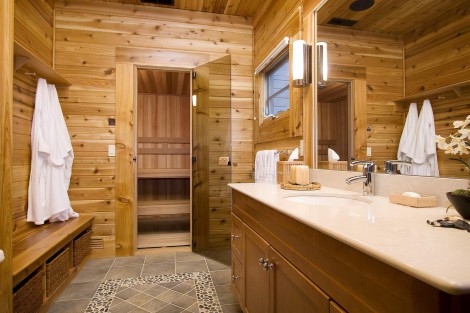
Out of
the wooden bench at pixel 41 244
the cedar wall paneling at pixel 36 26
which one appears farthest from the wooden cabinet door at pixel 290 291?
the cedar wall paneling at pixel 36 26

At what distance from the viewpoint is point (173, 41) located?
3139 mm

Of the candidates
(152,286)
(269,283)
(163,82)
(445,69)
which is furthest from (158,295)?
(163,82)

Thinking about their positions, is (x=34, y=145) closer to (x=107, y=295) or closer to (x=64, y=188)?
(x=64, y=188)

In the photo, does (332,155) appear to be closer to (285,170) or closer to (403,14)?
(285,170)


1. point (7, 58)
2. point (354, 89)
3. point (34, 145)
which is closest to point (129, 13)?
point (34, 145)

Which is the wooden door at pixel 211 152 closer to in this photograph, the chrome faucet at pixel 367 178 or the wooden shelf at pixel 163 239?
the wooden shelf at pixel 163 239

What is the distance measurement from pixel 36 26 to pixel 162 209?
245 centimetres

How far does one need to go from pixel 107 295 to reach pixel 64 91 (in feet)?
6.84

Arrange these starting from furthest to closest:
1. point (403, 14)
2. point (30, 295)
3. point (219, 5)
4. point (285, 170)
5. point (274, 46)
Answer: point (219, 5) < point (274, 46) < point (285, 170) < point (30, 295) < point (403, 14)

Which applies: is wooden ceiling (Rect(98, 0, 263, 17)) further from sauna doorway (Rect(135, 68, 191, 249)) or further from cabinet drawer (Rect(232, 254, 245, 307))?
cabinet drawer (Rect(232, 254, 245, 307))

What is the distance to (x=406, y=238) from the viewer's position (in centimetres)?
63

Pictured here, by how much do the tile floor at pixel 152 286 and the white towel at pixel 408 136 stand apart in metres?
1.44

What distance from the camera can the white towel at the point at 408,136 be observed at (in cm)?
116

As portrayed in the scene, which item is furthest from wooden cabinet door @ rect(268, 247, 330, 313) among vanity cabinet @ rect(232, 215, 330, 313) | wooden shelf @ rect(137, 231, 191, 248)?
wooden shelf @ rect(137, 231, 191, 248)
